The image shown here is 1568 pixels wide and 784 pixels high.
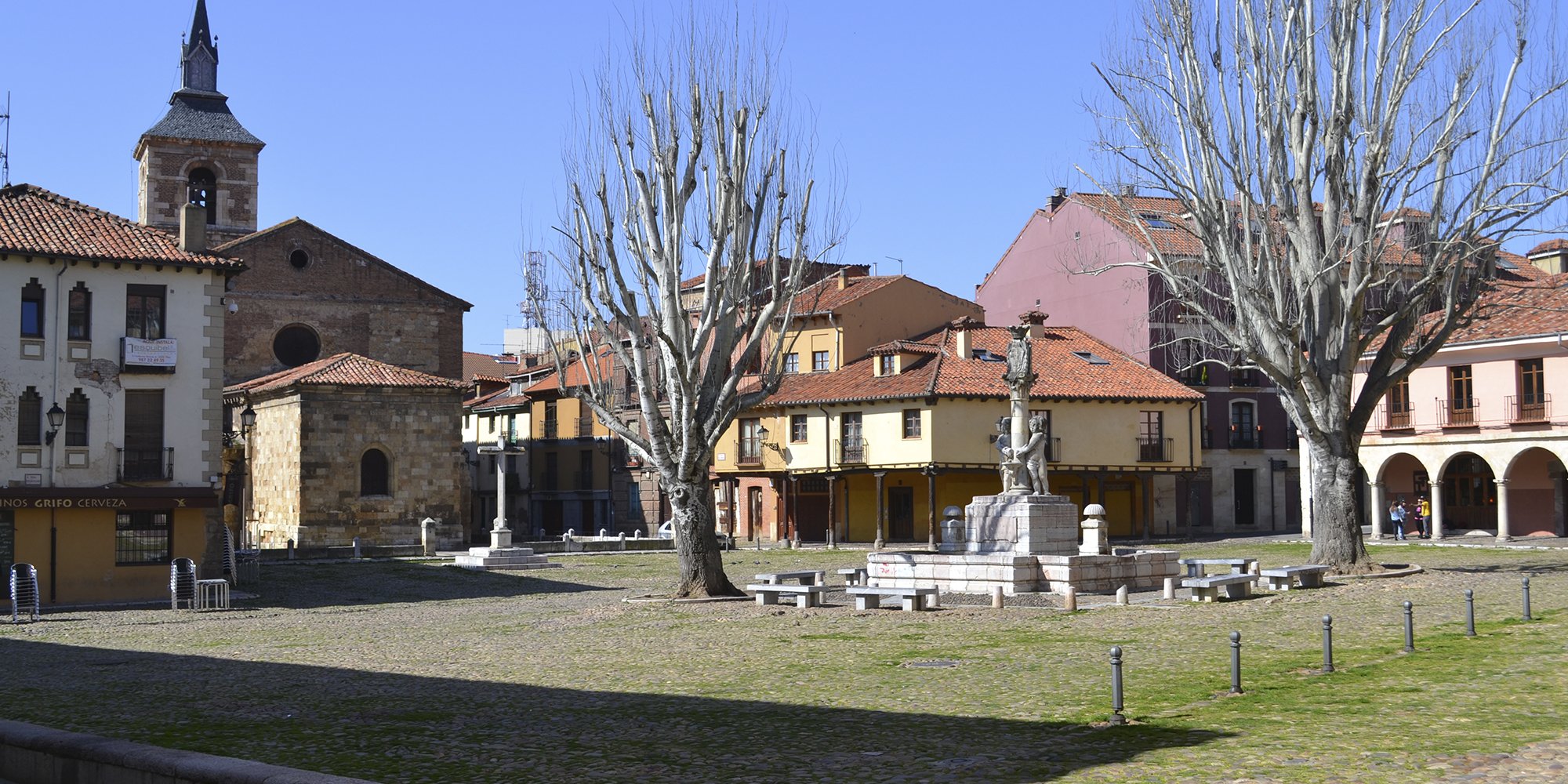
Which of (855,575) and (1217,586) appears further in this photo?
(855,575)

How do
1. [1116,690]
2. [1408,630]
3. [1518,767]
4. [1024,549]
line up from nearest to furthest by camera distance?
[1518,767] → [1116,690] → [1408,630] → [1024,549]

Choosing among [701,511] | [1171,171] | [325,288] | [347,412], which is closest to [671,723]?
[701,511]

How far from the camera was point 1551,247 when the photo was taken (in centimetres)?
5344

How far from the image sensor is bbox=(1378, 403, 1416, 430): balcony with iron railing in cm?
4441

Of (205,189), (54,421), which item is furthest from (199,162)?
(54,421)

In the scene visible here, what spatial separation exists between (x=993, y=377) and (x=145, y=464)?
28421 millimetres

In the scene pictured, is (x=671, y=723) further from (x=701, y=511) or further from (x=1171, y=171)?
(x=1171, y=171)

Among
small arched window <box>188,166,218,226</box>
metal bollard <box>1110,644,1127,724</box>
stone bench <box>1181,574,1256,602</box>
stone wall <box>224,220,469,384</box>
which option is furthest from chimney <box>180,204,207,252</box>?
small arched window <box>188,166,218,226</box>

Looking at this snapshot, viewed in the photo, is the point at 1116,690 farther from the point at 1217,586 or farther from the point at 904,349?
the point at 904,349

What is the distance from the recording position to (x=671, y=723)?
11188 mm

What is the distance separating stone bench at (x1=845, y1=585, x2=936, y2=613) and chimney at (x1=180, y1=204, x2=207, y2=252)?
51.8 ft

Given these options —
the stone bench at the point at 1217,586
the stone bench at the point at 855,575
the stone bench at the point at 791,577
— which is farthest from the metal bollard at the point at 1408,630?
the stone bench at the point at 855,575

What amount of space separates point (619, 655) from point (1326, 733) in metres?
8.52

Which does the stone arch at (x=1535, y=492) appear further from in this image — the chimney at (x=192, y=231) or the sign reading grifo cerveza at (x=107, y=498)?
the chimney at (x=192, y=231)
